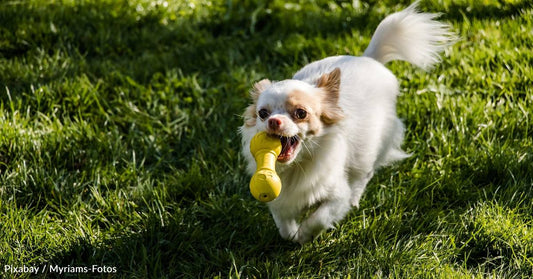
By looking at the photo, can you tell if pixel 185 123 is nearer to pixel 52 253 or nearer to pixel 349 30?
pixel 52 253

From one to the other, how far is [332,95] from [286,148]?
381 mm

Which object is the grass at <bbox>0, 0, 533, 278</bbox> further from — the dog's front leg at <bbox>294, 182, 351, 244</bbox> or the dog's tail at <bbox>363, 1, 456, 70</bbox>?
the dog's tail at <bbox>363, 1, 456, 70</bbox>

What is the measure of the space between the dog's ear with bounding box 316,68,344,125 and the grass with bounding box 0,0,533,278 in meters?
0.66

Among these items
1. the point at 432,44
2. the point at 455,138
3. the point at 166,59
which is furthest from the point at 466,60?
the point at 166,59

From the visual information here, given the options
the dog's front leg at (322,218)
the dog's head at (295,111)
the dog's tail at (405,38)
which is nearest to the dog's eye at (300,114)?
the dog's head at (295,111)

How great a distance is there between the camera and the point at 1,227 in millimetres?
2744

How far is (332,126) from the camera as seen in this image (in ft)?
8.55

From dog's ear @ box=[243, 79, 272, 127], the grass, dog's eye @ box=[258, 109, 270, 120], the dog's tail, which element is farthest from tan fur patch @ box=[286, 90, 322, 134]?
the dog's tail

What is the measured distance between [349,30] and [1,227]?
312cm

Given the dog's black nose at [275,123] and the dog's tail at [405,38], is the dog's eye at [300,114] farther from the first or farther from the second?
the dog's tail at [405,38]

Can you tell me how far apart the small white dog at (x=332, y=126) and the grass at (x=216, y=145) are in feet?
0.50

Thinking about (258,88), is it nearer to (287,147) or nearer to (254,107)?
(254,107)

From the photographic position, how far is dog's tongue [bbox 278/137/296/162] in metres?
2.46

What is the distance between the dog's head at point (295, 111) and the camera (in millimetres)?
2377
